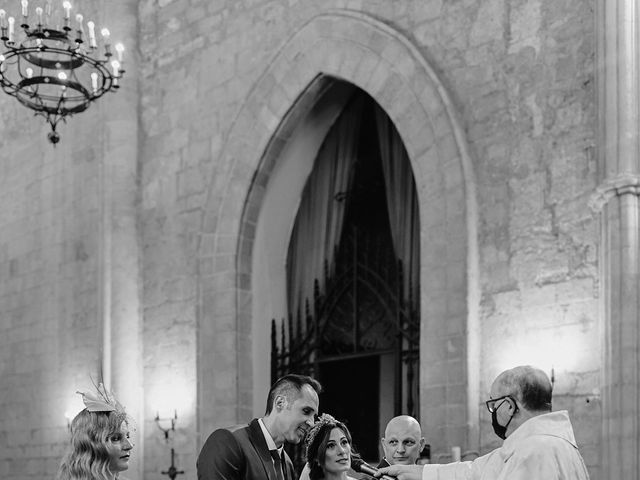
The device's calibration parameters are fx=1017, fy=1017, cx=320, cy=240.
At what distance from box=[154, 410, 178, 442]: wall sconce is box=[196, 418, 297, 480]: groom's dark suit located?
6.80m

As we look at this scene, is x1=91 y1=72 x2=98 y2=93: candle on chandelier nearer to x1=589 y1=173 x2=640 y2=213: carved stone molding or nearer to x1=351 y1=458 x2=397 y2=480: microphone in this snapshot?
x1=589 y1=173 x2=640 y2=213: carved stone molding

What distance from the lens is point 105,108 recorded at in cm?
1154

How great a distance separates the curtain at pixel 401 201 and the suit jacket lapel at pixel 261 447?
5.51 meters

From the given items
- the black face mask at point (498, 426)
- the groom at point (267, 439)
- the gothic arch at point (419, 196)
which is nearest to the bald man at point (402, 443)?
the groom at point (267, 439)

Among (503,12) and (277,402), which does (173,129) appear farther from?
(277,402)

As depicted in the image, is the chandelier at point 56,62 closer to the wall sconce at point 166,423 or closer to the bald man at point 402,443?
the wall sconce at point 166,423

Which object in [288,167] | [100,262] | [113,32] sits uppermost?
[113,32]

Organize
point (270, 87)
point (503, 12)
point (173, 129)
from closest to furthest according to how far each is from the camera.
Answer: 1. point (503, 12)
2. point (270, 87)
3. point (173, 129)

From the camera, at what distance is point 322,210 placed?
10.6m

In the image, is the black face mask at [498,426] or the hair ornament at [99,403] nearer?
the hair ornament at [99,403]

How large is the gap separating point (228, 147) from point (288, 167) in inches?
25.7

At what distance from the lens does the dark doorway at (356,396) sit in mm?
9688

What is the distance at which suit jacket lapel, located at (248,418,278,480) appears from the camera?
12.6 ft

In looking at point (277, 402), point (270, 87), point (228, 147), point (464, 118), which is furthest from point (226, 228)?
point (277, 402)
